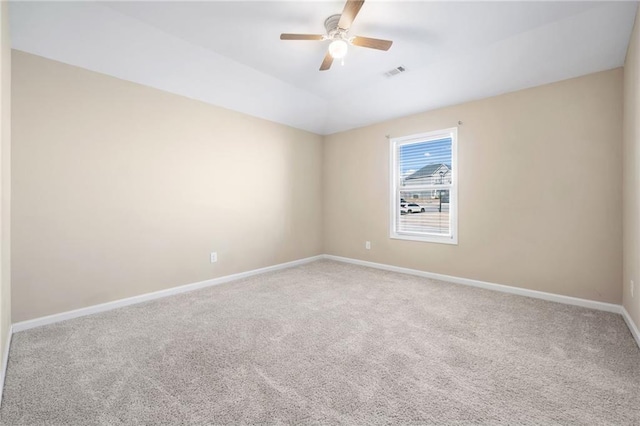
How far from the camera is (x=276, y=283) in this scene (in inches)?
150

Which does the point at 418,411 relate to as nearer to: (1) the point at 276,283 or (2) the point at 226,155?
(1) the point at 276,283

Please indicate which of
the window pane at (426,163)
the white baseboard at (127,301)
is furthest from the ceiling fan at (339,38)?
the white baseboard at (127,301)

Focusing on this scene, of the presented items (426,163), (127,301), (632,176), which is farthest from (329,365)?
(426,163)

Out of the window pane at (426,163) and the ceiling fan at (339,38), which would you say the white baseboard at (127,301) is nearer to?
the window pane at (426,163)

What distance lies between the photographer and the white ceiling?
7.66 ft

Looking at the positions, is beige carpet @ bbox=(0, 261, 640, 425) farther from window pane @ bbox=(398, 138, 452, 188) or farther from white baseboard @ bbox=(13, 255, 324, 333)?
window pane @ bbox=(398, 138, 452, 188)

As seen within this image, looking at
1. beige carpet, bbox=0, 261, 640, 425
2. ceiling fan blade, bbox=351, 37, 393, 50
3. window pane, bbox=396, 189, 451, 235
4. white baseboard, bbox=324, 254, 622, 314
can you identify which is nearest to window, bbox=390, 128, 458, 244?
window pane, bbox=396, 189, 451, 235

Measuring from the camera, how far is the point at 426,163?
4.13 metres

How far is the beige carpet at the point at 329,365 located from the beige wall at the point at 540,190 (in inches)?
18.2

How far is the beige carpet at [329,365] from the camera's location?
4.75 ft

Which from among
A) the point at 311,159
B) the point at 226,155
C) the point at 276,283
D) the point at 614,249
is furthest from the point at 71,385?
the point at 614,249

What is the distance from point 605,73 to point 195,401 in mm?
4462

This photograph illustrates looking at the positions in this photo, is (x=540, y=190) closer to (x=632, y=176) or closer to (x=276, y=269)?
(x=632, y=176)

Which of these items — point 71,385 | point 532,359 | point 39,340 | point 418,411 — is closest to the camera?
point 418,411
